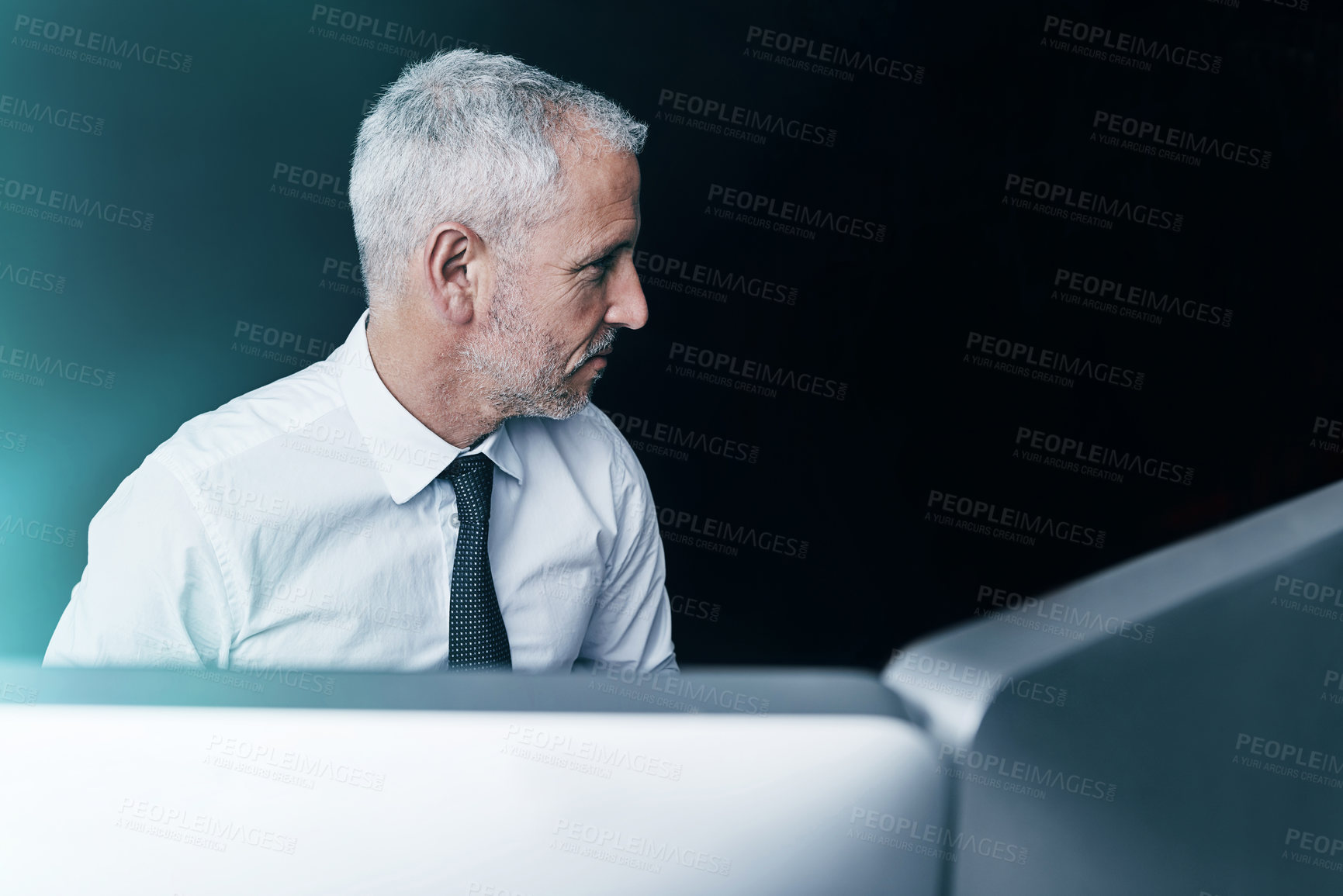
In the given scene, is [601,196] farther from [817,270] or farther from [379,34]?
[817,270]

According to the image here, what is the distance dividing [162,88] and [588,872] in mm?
1542

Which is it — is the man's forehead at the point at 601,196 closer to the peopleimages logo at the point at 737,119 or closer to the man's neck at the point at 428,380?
the man's neck at the point at 428,380

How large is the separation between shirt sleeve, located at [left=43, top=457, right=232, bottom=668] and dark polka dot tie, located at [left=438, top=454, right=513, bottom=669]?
10.6 inches

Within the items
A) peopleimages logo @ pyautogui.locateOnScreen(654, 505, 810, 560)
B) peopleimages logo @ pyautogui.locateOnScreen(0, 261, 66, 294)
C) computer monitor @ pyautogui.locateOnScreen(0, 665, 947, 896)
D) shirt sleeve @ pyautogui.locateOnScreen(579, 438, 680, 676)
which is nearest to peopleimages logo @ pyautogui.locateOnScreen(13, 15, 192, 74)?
peopleimages logo @ pyautogui.locateOnScreen(0, 261, 66, 294)

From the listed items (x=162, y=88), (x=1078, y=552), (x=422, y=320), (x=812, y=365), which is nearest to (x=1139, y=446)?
(x=1078, y=552)

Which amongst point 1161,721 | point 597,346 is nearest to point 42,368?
point 597,346

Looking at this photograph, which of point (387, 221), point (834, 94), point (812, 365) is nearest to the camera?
point (387, 221)

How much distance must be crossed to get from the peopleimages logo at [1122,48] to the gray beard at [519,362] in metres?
1.76

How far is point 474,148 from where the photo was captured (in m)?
1.07

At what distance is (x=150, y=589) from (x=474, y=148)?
629 mm

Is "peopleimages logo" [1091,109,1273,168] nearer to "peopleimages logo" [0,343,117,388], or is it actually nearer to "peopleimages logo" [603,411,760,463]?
"peopleimages logo" [603,411,760,463]

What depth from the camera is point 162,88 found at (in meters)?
1.42

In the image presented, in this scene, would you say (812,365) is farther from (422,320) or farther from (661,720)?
(661,720)

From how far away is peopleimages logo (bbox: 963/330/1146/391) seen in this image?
243 centimetres
